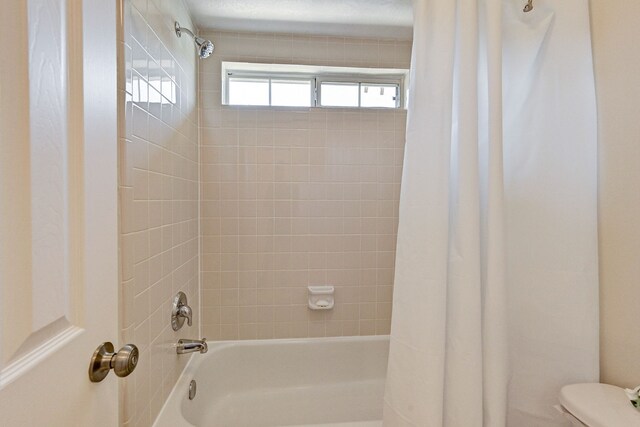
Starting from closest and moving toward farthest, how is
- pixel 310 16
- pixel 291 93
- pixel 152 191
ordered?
pixel 152 191
pixel 310 16
pixel 291 93

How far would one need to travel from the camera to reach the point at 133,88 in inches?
40.2

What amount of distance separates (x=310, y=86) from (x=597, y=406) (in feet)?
6.66

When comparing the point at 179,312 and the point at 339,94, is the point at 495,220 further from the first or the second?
the point at 339,94

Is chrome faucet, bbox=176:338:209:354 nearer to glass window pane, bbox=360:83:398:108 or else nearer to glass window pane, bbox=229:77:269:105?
glass window pane, bbox=229:77:269:105

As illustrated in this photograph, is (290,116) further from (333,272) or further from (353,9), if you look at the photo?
(333,272)

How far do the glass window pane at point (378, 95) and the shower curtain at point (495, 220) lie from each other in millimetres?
1244

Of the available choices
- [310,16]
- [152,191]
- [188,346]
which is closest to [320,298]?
[188,346]

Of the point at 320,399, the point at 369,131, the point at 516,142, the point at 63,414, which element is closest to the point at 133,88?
the point at 63,414

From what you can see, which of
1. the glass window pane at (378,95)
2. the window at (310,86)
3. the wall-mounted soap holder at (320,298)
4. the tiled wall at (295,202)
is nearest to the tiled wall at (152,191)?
the tiled wall at (295,202)

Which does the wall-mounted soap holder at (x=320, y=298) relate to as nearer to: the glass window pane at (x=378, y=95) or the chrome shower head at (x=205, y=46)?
the glass window pane at (x=378, y=95)

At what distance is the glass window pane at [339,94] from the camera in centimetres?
215

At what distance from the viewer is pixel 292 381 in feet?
6.58

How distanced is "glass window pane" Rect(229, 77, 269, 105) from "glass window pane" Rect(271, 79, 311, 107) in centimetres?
5

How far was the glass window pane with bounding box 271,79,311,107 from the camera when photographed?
82.9 inches
